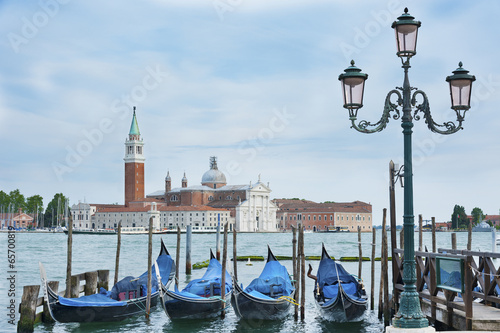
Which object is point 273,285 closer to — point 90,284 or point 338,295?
point 338,295

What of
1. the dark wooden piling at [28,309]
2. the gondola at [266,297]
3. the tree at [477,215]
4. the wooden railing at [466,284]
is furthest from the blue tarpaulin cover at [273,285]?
the tree at [477,215]

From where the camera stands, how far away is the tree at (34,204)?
8444cm

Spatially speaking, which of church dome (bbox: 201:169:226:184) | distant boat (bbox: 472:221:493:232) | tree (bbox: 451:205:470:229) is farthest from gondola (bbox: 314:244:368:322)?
distant boat (bbox: 472:221:493:232)

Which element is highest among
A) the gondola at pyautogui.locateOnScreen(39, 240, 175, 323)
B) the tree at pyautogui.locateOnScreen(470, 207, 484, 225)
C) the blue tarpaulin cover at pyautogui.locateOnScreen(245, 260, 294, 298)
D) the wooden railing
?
the tree at pyautogui.locateOnScreen(470, 207, 484, 225)

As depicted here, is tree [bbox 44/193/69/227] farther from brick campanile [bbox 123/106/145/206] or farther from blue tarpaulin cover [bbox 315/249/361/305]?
blue tarpaulin cover [bbox 315/249/361/305]

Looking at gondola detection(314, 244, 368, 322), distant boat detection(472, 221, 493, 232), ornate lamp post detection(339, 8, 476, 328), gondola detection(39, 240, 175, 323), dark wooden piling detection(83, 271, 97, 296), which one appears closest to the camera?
ornate lamp post detection(339, 8, 476, 328)

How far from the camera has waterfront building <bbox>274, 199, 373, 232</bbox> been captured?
9112 centimetres

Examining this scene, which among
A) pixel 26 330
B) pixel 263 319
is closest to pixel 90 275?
pixel 26 330

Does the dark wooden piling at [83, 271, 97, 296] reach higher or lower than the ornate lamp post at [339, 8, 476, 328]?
lower

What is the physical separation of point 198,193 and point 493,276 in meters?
81.6

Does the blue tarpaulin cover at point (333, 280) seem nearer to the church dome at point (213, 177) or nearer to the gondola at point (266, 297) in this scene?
the gondola at point (266, 297)

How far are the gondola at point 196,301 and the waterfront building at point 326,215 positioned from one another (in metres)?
77.9

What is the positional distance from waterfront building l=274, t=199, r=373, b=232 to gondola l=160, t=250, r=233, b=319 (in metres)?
77.9

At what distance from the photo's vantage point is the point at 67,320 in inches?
409
